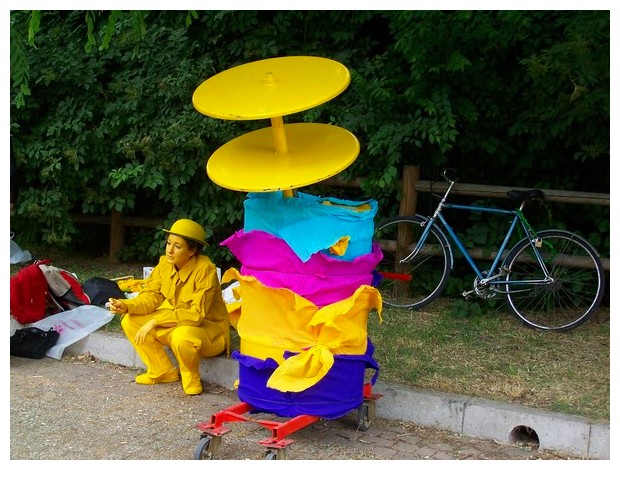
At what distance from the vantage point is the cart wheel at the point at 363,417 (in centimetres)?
501

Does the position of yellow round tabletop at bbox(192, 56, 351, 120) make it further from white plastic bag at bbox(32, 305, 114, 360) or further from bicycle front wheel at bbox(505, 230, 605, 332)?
bicycle front wheel at bbox(505, 230, 605, 332)

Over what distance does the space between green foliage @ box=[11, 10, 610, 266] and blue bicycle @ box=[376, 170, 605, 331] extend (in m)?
0.44

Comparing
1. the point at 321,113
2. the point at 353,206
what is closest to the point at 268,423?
the point at 353,206

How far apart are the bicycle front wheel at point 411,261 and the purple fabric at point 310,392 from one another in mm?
2753

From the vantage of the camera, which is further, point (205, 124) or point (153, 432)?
point (205, 124)

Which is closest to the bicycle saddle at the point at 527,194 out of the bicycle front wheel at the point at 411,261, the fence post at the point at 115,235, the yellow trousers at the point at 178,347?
the bicycle front wheel at the point at 411,261

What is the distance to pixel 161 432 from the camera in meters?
5.00

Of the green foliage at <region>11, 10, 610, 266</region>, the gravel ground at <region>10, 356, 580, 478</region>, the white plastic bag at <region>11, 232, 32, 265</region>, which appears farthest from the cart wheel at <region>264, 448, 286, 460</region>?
the white plastic bag at <region>11, 232, 32, 265</region>

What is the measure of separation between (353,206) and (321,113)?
10.4 feet

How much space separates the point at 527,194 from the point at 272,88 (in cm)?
307

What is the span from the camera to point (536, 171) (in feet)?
26.0

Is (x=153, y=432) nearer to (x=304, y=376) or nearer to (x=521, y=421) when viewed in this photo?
(x=304, y=376)

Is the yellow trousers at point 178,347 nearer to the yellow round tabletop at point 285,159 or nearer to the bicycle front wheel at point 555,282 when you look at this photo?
→ the yellow round tabletop at point 285,159

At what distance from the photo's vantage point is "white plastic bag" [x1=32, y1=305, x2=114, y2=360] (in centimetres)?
662
